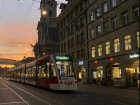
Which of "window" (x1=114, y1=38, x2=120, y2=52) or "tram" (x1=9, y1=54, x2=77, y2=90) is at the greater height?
"window" (x1=114, y1=38, x2=120, y2=52)

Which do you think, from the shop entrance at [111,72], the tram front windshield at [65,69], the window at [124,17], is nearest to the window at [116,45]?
the window at [124,17]

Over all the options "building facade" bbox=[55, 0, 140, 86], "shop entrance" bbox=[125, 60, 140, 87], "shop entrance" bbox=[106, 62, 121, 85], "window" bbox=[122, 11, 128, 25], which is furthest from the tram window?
"shop entrance" bbox=[106, 62, 121, 85]

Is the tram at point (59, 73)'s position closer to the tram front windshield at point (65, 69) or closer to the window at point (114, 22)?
the tram front windshield at point (65, 69)

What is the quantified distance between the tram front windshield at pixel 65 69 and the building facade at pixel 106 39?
5146 mm

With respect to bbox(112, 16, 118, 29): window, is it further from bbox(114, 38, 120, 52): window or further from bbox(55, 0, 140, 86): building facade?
bbox(114, 38, 120, 52): window

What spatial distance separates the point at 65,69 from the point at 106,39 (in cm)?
1238

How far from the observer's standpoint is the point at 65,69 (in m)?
14.4

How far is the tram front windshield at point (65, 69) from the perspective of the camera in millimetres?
14097

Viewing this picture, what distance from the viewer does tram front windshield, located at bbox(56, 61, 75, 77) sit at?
14.1 metres

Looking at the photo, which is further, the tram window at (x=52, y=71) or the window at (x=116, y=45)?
the window at (x=116, y=45)

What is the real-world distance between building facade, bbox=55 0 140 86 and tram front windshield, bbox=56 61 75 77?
5146 mm

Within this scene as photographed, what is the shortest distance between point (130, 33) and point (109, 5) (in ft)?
19.9

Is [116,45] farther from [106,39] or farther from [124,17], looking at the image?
[124,17]

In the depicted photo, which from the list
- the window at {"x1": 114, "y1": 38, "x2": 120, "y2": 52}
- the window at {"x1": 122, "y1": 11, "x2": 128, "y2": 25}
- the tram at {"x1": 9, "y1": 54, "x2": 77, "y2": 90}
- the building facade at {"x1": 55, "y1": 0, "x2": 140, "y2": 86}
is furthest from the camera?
the window at {"x1": 114, "y1": 38, "x2": 120, "y2": 52}
